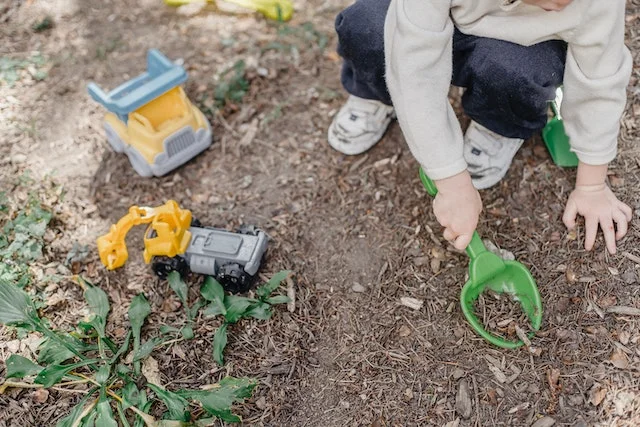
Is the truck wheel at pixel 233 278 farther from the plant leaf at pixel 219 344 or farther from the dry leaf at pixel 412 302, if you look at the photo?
the dry leaf at pixel 412 302

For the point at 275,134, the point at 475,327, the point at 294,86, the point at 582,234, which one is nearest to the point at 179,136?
the point at 275,134

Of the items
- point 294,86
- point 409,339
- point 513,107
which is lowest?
point 409,339

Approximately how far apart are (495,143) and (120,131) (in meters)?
1.22

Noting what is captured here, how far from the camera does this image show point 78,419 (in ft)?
5.17

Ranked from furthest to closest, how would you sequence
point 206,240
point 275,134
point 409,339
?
point 275,134 → point 206,240 → point 409,339

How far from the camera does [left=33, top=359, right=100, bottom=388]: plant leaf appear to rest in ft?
5.17

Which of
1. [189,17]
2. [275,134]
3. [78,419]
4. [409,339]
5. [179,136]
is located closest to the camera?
[78,419]

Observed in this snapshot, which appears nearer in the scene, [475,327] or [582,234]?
[475,327]

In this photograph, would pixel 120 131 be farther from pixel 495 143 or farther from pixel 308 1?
pixel 495 143

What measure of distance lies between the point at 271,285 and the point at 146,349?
0.37m

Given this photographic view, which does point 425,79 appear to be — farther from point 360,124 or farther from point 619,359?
point 619,359

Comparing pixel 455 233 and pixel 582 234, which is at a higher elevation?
pixel 455 233

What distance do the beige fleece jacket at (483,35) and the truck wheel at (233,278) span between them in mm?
581

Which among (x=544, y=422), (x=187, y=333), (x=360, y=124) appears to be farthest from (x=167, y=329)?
(x=544, y=422)
